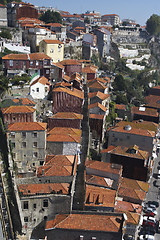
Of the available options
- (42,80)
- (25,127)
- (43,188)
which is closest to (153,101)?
(42,80)

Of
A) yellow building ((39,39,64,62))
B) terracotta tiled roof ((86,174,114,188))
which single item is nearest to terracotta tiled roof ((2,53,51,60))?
yellow building ((39,39,64,62))

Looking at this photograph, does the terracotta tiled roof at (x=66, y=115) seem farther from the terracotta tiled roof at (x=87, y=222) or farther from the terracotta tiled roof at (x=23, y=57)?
the terracotta tiled roof at (x=87, y=222)

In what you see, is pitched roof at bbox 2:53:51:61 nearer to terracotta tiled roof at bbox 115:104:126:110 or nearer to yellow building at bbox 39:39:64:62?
yellow building at bbox 39:39:64:62

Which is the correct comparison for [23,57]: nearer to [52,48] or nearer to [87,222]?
[52,48]

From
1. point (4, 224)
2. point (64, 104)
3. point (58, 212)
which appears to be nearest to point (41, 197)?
point (58, 212)

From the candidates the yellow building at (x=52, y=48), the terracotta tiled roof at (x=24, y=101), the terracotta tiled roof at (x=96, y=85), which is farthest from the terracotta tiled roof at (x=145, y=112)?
the terracotta tiled roof at (x=24, y=101)

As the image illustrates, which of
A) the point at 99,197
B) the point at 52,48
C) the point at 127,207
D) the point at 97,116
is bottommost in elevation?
the point at 127,207
